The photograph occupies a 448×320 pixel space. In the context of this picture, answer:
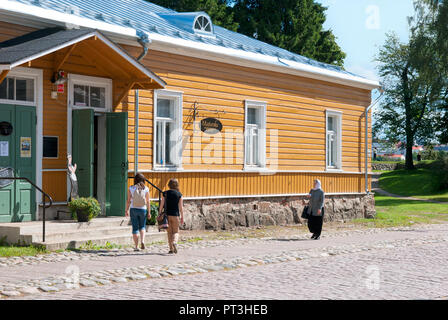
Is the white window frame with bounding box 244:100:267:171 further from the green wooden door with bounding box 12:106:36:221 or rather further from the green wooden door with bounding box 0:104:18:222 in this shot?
the green wooden door with bounding box 0:104:18:222

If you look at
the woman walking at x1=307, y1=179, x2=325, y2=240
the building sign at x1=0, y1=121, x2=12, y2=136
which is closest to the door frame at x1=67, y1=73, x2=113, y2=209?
the building sign at x1=0, y1=121, x2=12, y2=136

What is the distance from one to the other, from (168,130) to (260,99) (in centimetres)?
381

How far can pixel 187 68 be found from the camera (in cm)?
1839

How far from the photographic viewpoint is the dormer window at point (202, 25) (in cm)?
1998

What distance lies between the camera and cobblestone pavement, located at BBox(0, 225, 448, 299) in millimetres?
8859

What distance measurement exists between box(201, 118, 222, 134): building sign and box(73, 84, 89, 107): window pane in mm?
3882

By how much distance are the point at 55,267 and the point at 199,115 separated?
28.3ft

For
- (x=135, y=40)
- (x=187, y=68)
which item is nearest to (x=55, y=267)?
(x=135, y=40)

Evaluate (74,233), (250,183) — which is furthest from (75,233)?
(250,183)

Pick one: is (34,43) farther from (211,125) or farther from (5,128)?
(211,125)

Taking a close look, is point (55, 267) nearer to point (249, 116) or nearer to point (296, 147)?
point (249, 116)

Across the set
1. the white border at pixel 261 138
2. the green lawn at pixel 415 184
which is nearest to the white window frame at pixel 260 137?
the white border at pixel 261 138

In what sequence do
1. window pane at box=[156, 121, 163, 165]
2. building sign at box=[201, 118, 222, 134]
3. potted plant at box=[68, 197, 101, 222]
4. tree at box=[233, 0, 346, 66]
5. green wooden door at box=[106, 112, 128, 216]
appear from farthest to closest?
tree at box=[233, 0, 346, 66], building sign at box=[201, 118, 222, 134], window pane at box=[156, 121, 163, 165], green wooden door at box=[106, 112, 128, 216], potted plant at box=[68, 197, 101, 222]

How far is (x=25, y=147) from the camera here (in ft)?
48.4
